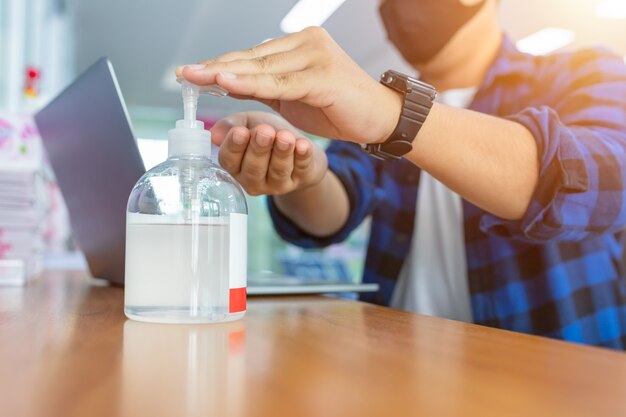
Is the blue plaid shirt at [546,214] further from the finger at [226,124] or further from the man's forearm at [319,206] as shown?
the finger at [226,124]

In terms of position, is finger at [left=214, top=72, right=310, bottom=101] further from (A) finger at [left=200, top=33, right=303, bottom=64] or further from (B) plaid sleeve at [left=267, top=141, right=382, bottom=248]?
(B) plaid sleeve at [left=267, top=141, right=382, bottom=248]

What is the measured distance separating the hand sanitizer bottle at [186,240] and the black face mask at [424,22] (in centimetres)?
89

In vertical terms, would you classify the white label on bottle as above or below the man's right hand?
below

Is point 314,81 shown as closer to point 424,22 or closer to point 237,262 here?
point 237,262

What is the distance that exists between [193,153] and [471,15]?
0.98 metres

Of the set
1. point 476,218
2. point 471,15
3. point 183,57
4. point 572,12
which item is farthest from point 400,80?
point 183,57

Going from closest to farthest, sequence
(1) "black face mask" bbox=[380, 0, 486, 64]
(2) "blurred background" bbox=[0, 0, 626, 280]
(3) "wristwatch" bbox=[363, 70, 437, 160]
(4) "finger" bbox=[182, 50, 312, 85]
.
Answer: (4) "finger" bbox=[182, 50, 312, 85] → (3) "wristwatch" bbox=[363, 70, 437, 160] → (1) "black face mask" bbox=[380, 0, 486, 64] → (2) "blurred background" bbox=[0, 0, 626, 280]

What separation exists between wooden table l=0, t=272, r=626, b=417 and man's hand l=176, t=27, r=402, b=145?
0.63 ft

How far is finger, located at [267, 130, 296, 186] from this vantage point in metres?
0.58

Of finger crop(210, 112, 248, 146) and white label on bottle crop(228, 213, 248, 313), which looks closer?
white label on bottle crop(228, 213, 248, 313)

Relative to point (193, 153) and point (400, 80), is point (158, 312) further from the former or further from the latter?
point (400, 80)

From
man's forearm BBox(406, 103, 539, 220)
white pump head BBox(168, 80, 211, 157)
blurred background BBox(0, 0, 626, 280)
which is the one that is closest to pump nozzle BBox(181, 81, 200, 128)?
white pump head BBox(168, 80, 211, 157)

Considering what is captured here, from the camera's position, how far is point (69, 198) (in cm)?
90

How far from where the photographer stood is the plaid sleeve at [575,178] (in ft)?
2.09
